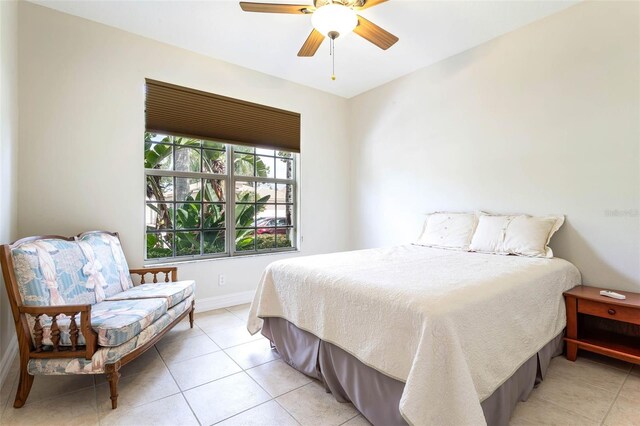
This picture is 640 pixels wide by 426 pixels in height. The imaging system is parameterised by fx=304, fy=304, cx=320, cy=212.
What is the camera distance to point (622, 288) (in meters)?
2.33

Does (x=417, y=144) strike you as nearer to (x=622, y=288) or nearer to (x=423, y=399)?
(x=622, y=288)

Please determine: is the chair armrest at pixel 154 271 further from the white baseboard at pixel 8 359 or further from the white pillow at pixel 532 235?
the white pillow at pixel 532 235

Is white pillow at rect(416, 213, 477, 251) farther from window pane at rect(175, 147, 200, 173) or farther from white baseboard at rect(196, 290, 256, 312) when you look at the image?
window pane at rect(175, 147, 200, 173)

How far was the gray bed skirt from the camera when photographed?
146 centimetres

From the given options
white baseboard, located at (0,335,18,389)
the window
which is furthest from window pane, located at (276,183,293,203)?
white baseboard, located at (0,335,18,389)

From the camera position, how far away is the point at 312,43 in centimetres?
244

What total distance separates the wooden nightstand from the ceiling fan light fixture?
96.6 inches

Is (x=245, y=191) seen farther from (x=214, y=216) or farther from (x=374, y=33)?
(x=374, y=33)

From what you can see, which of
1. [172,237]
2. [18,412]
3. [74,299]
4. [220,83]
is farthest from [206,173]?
[18,412]

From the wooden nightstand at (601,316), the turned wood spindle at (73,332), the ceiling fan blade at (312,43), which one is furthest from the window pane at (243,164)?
the wooden nightstand at (601,316)

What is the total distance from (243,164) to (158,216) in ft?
3.76

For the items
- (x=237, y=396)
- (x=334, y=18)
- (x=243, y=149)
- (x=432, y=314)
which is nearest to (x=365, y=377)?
(x=432, y=314)

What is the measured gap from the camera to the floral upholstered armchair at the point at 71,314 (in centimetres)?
170

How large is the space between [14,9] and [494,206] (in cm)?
446
